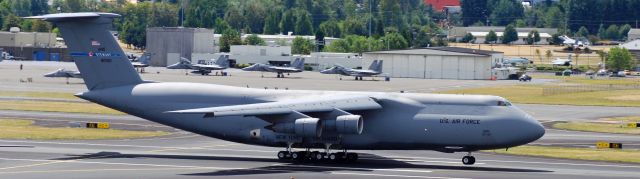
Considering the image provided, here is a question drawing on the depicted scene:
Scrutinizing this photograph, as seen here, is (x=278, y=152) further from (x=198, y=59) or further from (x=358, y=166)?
(x=198, y=59)

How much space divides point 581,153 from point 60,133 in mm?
26323

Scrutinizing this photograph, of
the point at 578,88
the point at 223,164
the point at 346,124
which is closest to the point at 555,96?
the point at 578,88

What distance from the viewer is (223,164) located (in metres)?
49.7

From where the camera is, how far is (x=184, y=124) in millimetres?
52719

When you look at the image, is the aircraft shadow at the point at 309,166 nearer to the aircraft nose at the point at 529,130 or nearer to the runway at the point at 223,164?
the runway at the point at 223,164

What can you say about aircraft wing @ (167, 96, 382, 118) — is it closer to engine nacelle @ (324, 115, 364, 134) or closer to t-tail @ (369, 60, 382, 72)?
engine nacelle @ (324, 115, 364, 134)

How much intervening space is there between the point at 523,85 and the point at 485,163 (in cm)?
9249

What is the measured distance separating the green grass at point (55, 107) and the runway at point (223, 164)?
21416 millimetres

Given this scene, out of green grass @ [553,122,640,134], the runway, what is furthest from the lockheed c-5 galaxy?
green grass @ [553,122,640,134]

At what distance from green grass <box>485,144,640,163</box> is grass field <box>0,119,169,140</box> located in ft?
63.0

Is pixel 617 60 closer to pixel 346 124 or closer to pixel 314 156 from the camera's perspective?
pixel 314 156

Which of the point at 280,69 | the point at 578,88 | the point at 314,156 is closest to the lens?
the point at 314,156

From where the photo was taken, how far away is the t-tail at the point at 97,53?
174ft

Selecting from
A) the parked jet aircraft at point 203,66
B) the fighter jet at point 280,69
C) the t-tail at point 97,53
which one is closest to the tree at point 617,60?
the fighter jet at point 280,69
